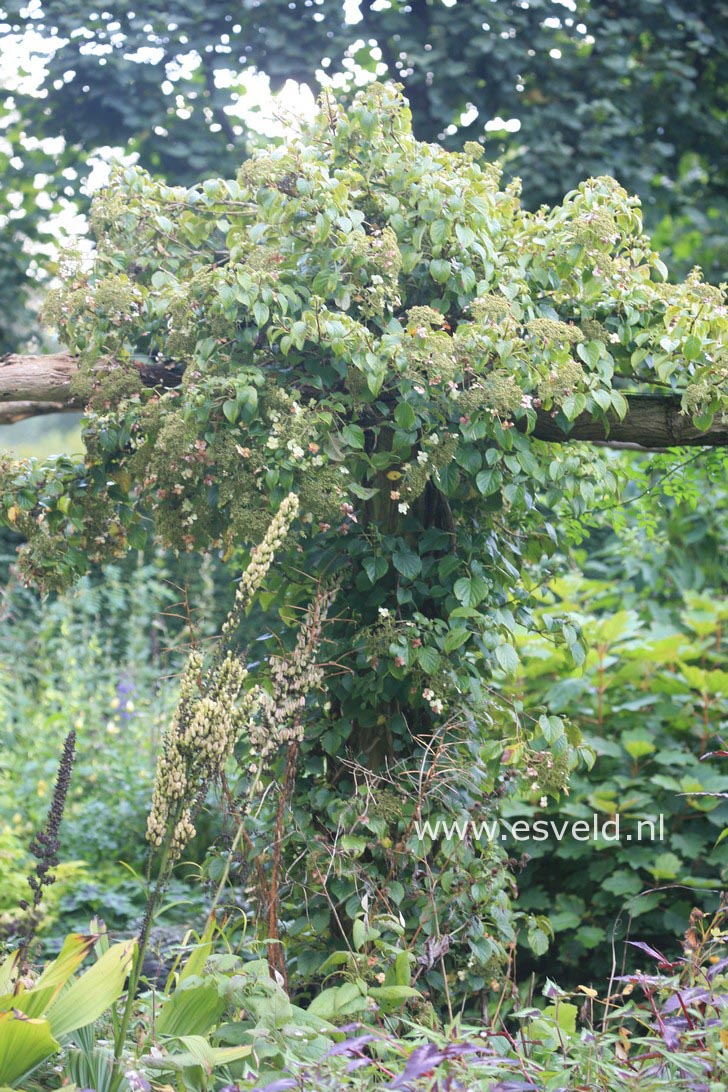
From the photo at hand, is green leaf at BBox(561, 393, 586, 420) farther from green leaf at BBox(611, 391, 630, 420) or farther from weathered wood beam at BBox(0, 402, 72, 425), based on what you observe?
weathered wood beam at BBox(0, 402, 72, 425)

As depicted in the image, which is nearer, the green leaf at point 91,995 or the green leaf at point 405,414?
the green leaf at point 91,995

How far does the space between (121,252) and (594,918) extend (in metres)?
2.69

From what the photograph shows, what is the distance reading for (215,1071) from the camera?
180cm

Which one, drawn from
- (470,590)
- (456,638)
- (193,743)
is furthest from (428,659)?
(193,743)

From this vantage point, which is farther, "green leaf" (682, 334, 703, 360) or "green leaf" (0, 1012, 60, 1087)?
"green leaf" (682, 334, 703, 360)

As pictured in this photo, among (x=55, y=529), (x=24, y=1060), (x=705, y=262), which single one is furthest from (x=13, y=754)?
(x=705, y=262)

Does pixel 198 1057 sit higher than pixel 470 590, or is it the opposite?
pixel 470 590

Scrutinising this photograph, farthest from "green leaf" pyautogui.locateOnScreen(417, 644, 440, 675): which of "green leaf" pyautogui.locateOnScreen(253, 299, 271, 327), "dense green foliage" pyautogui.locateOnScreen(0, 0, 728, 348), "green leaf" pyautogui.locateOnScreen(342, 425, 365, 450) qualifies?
"dense green foliage" pyautogui.locateOnScreen(0, 0, 728, 348)

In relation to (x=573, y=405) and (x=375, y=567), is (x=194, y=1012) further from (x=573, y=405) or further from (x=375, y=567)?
(x=573, y=405)

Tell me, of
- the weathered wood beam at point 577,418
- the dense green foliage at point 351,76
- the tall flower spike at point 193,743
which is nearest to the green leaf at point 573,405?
the weathered wood beam at point 577,418

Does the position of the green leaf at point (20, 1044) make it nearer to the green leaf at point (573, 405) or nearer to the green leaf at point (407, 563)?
the green leaf at point (407, 563)

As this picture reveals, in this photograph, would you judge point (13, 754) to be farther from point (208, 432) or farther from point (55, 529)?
point (208, 432)

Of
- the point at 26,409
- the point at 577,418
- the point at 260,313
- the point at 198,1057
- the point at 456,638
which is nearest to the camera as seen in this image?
the point at 198,1057

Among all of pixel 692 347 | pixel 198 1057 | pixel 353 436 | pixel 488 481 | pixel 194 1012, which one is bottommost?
pixel 194 1012
